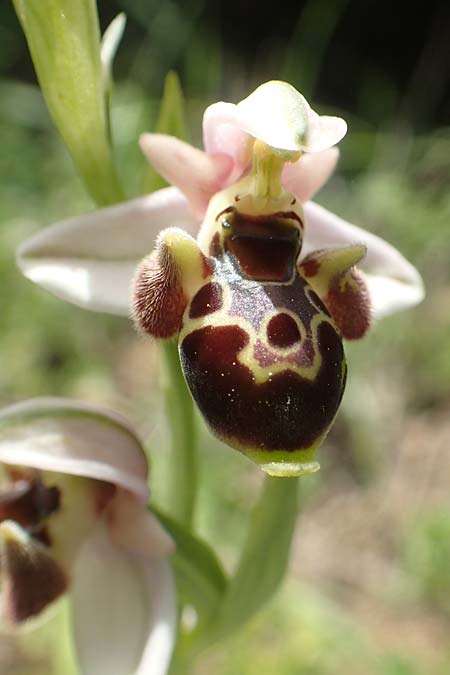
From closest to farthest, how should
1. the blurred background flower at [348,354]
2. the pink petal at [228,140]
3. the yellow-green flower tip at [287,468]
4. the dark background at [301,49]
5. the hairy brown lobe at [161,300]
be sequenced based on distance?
1. the yellow-green flower tip at [287,468]
2. the hairy brown lobe at [161,300]
3. the pink petal at [228,140]
4. the blurred background flower at [348,354]
5. the dark background at [301,49]

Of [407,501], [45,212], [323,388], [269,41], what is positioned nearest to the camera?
[323,388]

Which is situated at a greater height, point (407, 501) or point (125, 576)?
point (125, 576)

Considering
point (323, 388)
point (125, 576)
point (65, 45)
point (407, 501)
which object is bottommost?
point (407, 501)

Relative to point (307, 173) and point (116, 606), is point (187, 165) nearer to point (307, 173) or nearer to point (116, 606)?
point (307, 173)

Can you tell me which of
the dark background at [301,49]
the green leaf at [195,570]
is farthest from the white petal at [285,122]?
the dark background at [301,49]

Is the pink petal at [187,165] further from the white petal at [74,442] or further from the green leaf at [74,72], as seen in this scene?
the white petal at [74,442]

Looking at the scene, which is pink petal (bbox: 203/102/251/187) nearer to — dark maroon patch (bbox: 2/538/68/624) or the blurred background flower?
dark maroon patch (bbox: 2/538/68/624)

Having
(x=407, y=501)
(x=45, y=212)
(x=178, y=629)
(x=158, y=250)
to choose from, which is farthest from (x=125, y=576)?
(x=45, y=212)

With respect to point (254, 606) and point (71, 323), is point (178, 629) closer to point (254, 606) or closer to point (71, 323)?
point (254, 606)
